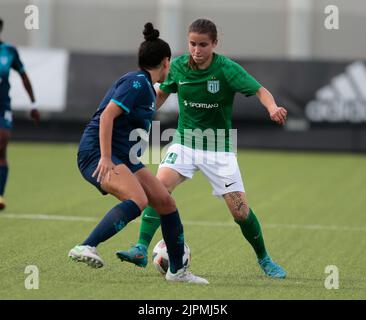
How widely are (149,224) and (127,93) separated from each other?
1509mm

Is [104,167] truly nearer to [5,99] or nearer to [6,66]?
[5,99]

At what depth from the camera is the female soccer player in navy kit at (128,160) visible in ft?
24.5

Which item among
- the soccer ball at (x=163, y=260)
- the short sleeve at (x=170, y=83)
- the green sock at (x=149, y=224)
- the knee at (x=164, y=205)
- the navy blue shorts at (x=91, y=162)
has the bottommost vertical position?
the soccer ball at (x=163, y=260)

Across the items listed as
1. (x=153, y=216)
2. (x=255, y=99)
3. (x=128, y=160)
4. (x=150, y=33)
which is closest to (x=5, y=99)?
(x=153, y=216)

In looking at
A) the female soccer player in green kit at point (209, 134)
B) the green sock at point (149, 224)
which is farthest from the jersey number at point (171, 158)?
the green sock at point (149, 224)

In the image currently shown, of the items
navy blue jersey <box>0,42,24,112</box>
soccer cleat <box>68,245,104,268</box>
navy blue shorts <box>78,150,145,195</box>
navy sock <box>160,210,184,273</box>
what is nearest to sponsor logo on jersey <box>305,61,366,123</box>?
navy blue jersey <box>0,42,24,112</box>

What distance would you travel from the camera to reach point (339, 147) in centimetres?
2220

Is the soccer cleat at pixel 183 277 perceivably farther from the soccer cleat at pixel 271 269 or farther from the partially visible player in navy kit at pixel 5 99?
the partially visible player in navy kit at pixel 5 99

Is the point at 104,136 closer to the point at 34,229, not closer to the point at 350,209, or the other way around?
the point at 34,229

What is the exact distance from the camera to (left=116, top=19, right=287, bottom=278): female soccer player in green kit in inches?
335

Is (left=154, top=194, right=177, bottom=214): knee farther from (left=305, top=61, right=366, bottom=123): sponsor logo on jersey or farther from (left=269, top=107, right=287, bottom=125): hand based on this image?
(left=305, top=61, right=366, bottom=123): sponsor logo on jersey

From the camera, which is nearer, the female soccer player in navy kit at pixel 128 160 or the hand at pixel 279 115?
the female soccer player in navy kit at pixel 128 160

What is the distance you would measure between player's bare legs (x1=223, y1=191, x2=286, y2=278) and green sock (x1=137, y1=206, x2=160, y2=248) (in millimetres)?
605

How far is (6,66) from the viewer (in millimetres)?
12844
